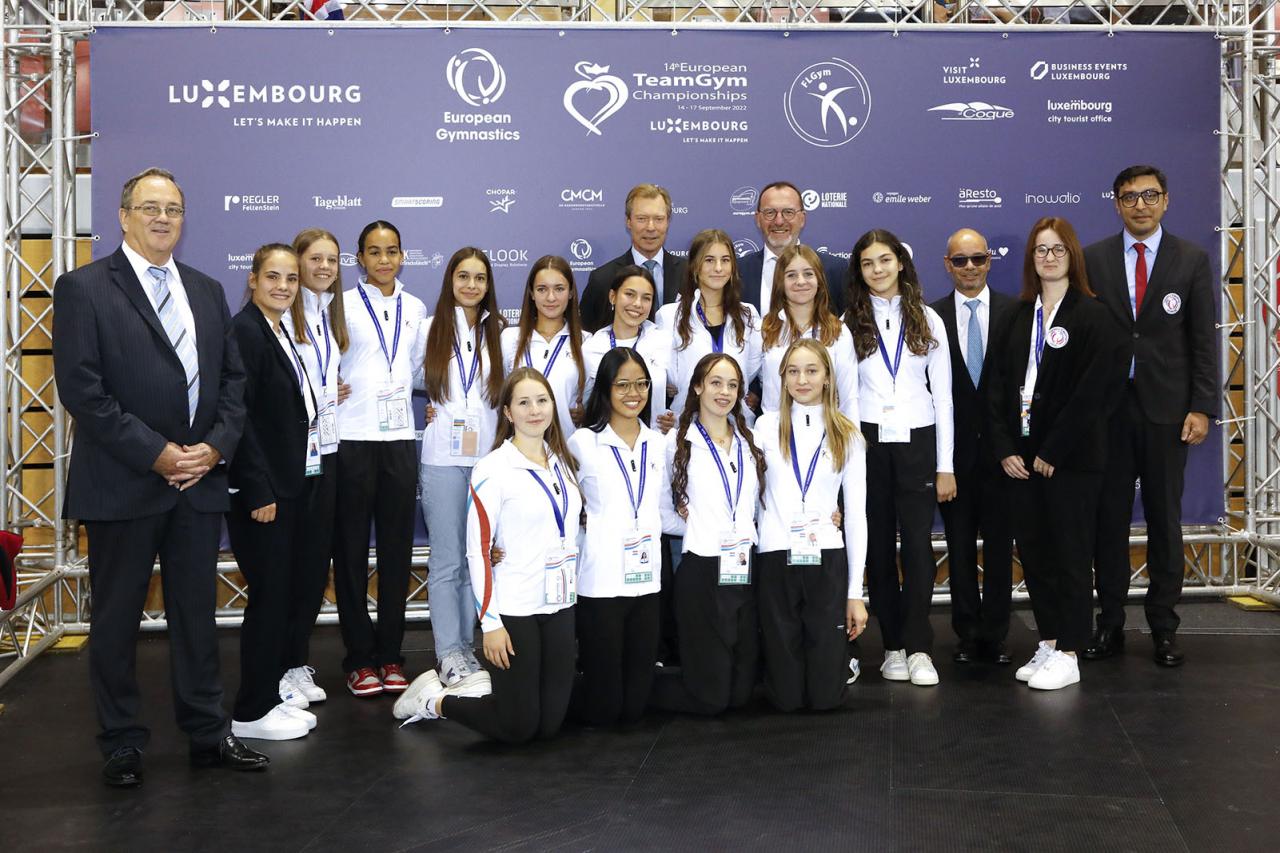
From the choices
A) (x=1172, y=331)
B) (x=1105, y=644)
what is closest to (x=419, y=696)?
(x=1105, y=644)

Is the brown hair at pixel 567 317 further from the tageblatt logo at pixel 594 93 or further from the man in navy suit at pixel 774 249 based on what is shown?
the tageblatt logo at pixel 594 93

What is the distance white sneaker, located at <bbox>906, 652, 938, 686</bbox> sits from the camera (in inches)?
175

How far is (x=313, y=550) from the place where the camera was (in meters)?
4.10

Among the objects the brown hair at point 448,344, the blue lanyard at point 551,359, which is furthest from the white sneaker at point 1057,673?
the brown hair at point 448,344

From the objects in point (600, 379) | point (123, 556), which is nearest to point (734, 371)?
point (600, 379)

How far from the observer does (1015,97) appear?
5.70 meters

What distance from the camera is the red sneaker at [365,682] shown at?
4.44 m

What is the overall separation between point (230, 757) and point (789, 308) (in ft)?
7.67

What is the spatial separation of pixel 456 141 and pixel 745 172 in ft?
4.25

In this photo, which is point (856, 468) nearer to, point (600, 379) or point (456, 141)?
point (600, 379)

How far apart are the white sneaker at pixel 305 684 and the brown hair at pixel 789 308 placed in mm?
1982

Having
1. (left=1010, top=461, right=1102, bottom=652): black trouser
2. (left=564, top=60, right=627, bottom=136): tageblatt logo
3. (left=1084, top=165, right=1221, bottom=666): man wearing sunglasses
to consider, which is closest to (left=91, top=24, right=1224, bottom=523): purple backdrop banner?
(left=564, top=60, right=627, bottom=136): tageblatt logo

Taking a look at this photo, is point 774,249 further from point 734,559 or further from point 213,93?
point 213,93

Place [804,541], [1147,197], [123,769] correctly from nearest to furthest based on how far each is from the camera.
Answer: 1. [123,769]
2. [804,541]
3. [1147,197]
